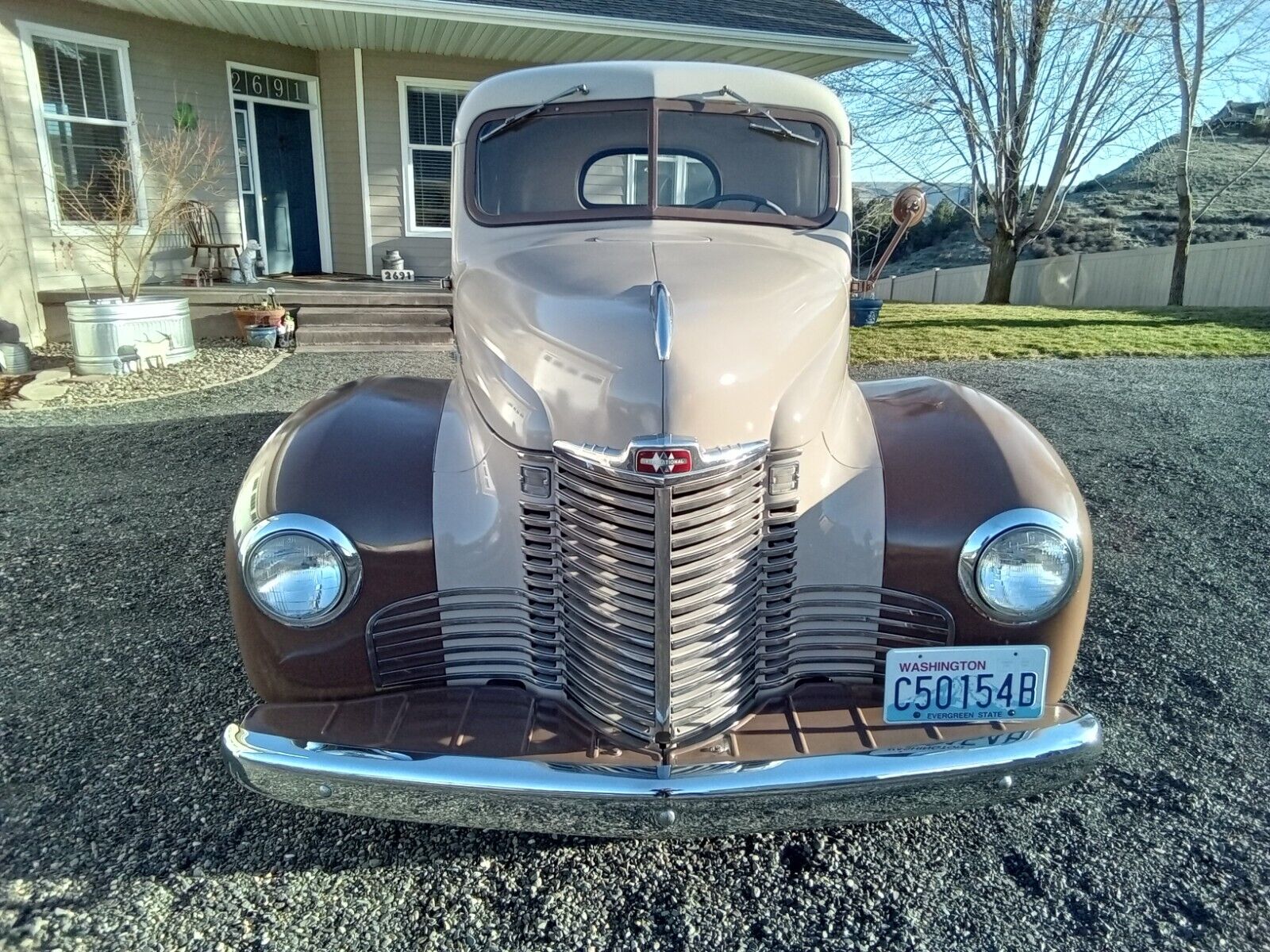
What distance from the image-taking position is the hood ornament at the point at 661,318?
2.14m

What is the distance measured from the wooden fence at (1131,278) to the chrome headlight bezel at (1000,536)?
1954cm

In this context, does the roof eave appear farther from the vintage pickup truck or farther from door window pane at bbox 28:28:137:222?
the vintage pickup truck

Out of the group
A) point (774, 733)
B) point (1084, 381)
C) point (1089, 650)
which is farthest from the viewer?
point (1084, 381)

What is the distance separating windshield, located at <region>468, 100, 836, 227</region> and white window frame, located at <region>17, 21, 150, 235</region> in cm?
849

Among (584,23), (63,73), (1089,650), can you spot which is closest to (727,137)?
(1089,650)

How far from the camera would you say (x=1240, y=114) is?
1209 inches

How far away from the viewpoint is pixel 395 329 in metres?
9.95

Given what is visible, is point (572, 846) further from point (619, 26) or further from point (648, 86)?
point (619, 26)

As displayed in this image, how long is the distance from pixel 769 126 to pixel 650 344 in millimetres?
1634

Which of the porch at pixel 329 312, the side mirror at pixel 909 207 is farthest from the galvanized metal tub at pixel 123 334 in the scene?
the side mirror at pixel 909 207

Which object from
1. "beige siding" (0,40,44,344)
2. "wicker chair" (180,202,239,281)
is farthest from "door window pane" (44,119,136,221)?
"wicker chair" (180,202,239,281)

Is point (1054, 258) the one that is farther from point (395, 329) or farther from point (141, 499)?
point (141, 499)

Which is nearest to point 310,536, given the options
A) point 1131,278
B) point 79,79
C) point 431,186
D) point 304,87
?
point 79,79

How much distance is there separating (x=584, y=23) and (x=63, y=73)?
5879 millimetres
